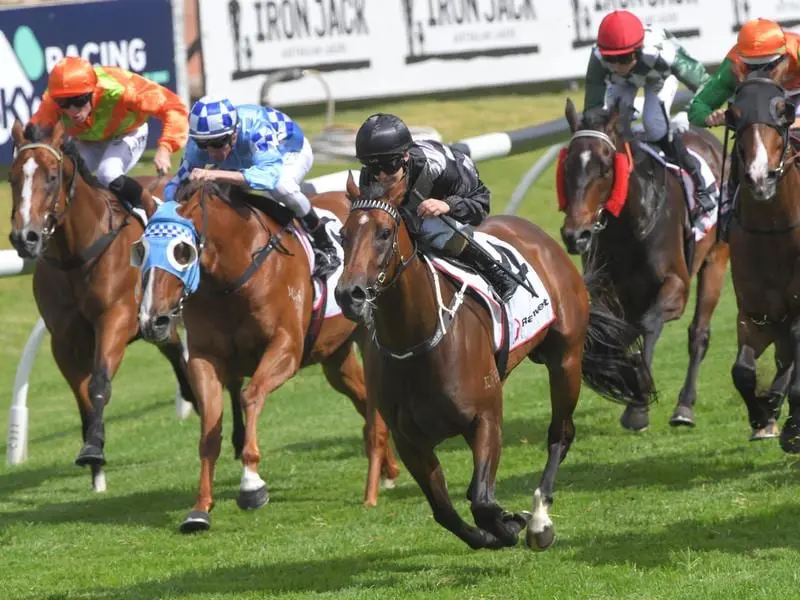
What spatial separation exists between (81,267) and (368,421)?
162 cm

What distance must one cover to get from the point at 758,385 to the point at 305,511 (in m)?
2.19

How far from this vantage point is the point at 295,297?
25.9ft

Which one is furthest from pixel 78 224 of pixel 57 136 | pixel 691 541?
pixel 691 541

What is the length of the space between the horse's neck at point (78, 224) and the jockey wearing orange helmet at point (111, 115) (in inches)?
11.6

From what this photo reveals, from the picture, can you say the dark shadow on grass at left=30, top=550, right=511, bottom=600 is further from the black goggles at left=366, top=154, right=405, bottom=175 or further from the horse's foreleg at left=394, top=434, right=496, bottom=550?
the black goggles at left=366, top=154, right=405, bottom=175

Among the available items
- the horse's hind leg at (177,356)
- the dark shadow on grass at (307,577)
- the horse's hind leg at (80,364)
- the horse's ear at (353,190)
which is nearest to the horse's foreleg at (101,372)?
the horse's hind leg at (80,364)

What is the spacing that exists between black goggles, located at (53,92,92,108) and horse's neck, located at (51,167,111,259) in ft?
Answer: 1.26

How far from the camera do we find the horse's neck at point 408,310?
5.54 m

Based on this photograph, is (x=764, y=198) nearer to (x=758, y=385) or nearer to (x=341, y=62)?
(x=758, y=385)

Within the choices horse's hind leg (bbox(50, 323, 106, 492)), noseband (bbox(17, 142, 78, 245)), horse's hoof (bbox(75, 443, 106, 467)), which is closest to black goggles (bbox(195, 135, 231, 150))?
noseband (bbox(17, 142, 78, 245))

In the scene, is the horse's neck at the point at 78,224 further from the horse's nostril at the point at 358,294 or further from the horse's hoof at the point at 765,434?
the horse's nostril at the point at 358,294

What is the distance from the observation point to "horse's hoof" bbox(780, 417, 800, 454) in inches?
268

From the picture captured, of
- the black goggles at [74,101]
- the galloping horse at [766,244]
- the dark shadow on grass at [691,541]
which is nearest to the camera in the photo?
the dark shadow on grass at [691,541]

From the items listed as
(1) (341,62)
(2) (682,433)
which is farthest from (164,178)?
(1) (341,62)
